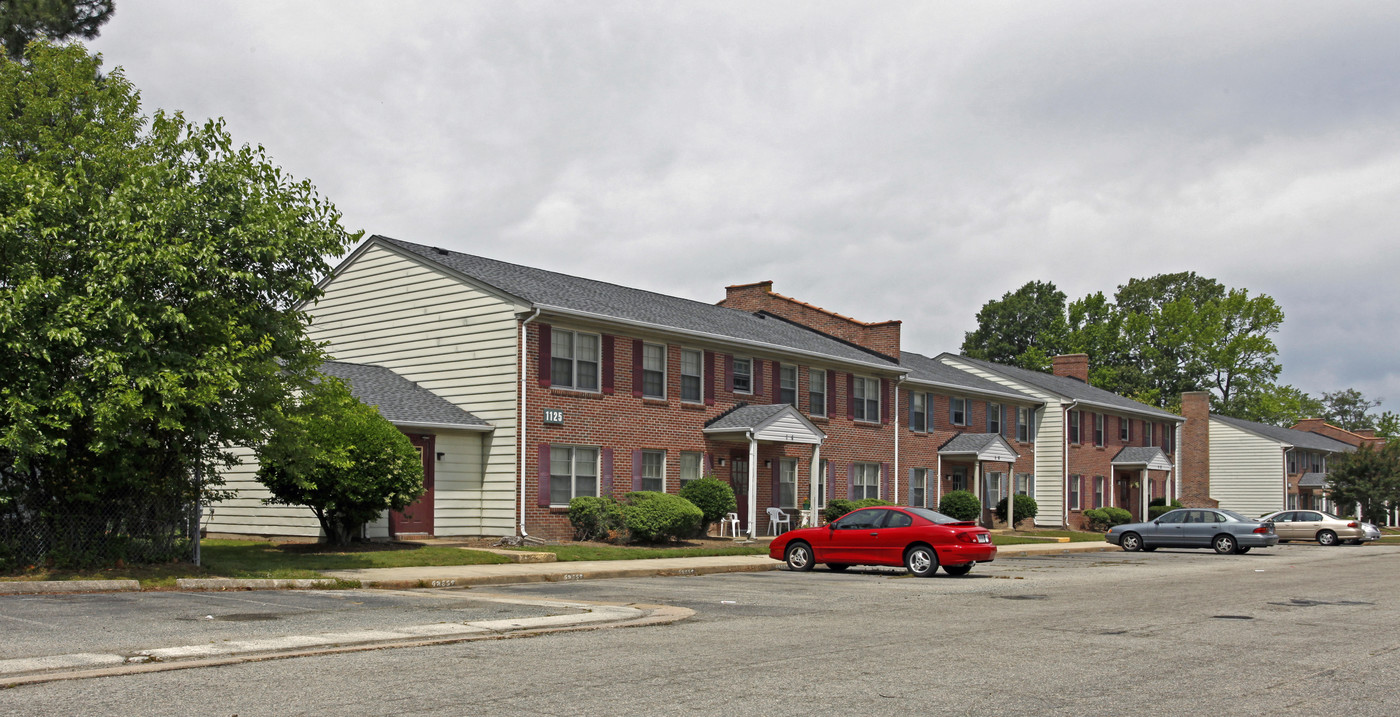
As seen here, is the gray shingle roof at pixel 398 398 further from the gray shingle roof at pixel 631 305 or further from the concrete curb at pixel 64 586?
the concrete curb at pixel 64 586

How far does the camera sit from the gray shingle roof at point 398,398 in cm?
2575

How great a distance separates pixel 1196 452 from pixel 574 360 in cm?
4487

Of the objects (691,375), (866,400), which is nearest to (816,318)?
(866,400)

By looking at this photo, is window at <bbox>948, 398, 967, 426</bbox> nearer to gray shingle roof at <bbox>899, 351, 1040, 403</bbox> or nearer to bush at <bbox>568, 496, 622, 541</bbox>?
gray shingle roof at <bbox>899, 351, 1040, 403</bbox>

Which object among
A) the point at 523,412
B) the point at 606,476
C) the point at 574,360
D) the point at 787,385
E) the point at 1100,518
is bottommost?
the point at 1100,518

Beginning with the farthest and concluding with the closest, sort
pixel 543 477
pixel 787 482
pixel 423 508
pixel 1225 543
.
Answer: pixel 787 482 → pixel 1225 543 → pixel 543 477 → pixel 423 508

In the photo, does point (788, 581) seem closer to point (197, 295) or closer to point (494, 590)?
point (494, 590)

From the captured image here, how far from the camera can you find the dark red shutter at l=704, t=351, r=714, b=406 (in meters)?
32.2

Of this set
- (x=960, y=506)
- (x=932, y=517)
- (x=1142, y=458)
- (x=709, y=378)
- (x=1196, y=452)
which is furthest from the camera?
(x=1196, y=452)

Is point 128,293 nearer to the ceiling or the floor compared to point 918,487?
nearer to the ceiling

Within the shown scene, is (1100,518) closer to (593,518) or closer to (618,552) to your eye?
(593,518)

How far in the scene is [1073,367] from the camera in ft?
210

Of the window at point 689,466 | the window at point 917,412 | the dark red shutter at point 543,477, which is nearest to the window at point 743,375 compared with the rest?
the window at point 689,466

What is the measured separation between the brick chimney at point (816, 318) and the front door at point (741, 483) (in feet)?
29.8
